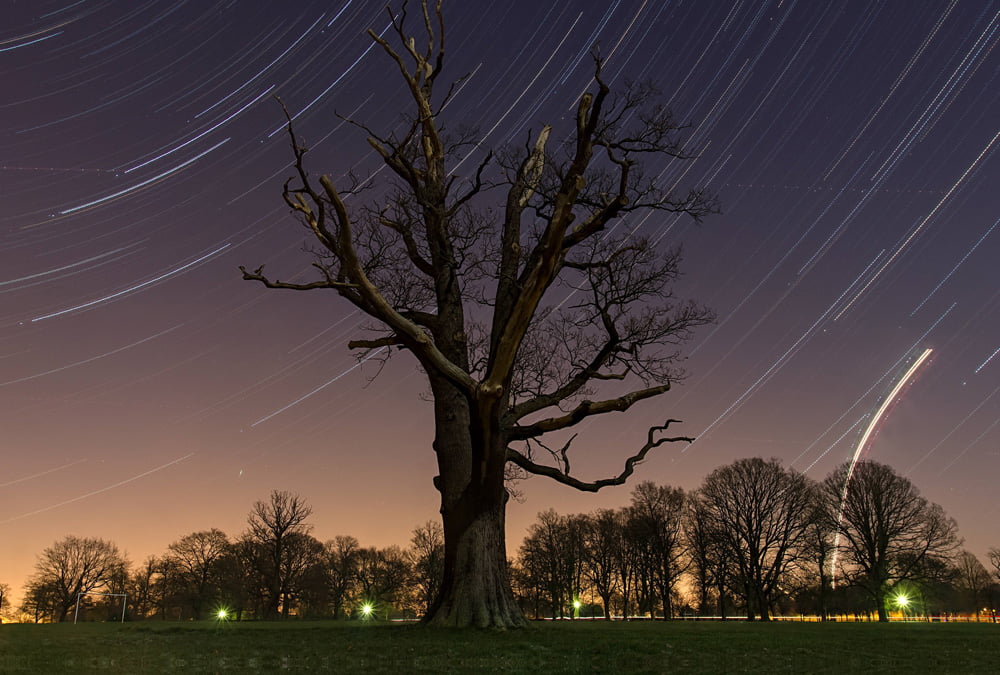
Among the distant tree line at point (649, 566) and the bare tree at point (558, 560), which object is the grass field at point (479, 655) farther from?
the bare tree at point (558, 560)

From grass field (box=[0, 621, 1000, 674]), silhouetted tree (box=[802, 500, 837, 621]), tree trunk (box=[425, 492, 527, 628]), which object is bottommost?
grass field (box=[0, 621, 1000, 674])

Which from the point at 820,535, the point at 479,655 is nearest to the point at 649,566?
the point at 820,535

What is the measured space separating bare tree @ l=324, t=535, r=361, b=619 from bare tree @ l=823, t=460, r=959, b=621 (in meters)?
51.8

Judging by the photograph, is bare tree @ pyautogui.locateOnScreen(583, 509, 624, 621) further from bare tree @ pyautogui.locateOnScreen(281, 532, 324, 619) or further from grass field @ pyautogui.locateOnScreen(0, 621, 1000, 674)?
grass field @ pyautogui.locateOnScreen(0, 621, 1000, 674)

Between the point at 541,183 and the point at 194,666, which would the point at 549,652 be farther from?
the point at 541,183

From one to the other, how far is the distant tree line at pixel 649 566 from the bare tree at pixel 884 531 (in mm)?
96

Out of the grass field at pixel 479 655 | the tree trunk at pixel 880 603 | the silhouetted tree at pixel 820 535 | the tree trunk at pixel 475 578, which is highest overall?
the silhouetted tree at pixel 820 535

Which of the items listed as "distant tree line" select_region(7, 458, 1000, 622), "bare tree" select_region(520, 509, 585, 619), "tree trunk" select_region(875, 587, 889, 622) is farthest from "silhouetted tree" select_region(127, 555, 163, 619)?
"tree trunk" select_region(875, 587, 889, 622)

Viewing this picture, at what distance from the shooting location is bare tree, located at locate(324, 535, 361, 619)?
75188mm

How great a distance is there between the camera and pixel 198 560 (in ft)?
233

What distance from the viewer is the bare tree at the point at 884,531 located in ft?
166

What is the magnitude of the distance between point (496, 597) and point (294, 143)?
947 centimetres

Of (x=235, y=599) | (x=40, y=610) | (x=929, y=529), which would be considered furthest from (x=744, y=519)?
(x=40, y=610)

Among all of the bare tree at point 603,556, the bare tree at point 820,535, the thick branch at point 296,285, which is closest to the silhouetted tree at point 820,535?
the bare tree at point 820,535
